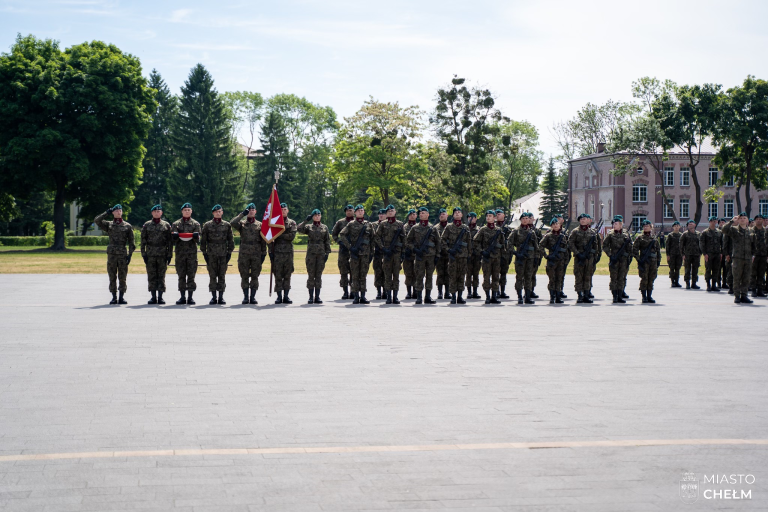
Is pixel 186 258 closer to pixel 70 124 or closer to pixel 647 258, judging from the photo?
pixel 647 258

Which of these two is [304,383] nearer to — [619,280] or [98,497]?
[98,497]

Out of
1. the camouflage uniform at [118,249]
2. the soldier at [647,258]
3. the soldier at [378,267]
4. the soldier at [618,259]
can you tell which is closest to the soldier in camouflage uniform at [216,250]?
the camouflage uniform at [118,249]

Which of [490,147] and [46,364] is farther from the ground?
[490,147]

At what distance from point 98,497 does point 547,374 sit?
217 inches

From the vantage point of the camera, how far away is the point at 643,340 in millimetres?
12305

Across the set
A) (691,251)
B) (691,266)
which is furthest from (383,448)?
(691,266)

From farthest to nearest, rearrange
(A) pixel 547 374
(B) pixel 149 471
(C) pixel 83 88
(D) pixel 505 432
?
(C) pixel 83 88
(A) pixel 547 374
(D) pixel 505 432
(B) pixel 149 471

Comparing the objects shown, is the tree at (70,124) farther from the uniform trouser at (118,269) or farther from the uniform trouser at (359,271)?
the uniform trouser at (359,271)

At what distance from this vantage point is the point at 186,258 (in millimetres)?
18062

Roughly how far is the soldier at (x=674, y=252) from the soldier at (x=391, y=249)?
10374 mm

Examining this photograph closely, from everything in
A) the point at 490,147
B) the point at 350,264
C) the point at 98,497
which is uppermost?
the point at 490,147

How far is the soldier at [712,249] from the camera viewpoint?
2359 centimetres

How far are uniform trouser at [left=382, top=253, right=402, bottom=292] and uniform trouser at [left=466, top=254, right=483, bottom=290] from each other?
1.94m

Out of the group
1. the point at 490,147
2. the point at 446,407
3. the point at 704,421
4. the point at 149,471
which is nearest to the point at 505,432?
the point at 446,407
